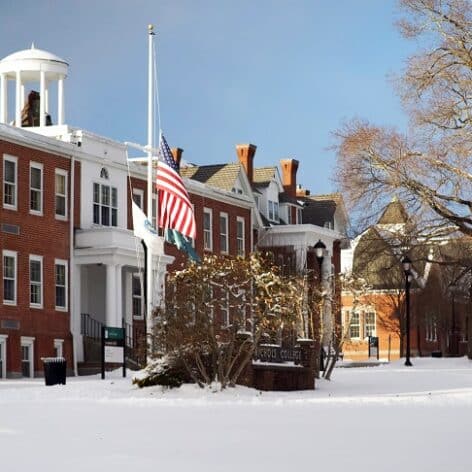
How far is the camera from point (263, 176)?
7162cm

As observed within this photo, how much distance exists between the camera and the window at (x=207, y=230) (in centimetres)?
5881

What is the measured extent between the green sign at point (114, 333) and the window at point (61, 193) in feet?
36.1

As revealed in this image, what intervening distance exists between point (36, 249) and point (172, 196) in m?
8.71

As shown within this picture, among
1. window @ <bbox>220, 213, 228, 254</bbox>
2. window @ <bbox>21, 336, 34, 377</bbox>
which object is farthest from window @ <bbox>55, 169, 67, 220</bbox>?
window @ <bbox>220, 213, 228, 254</bbox>

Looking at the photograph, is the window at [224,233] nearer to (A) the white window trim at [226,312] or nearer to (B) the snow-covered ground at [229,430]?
(A) the white window trim at [226,312]

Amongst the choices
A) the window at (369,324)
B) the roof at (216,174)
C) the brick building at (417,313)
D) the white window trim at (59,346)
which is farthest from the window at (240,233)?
the window at (369,324)

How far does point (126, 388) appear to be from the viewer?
97.5ft

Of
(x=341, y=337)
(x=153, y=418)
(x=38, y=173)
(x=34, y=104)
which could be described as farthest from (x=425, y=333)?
(x=153, y=418)

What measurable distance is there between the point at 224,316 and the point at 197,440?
51.0 feet

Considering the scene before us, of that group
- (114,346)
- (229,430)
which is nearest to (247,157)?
(114,346)

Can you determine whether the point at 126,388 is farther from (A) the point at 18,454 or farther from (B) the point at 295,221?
A: (B) the point at 295,221

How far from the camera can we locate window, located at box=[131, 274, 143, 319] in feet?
173

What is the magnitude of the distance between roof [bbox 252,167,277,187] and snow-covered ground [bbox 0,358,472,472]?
41490 millimetres

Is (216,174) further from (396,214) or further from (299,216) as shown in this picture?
(396,214)
